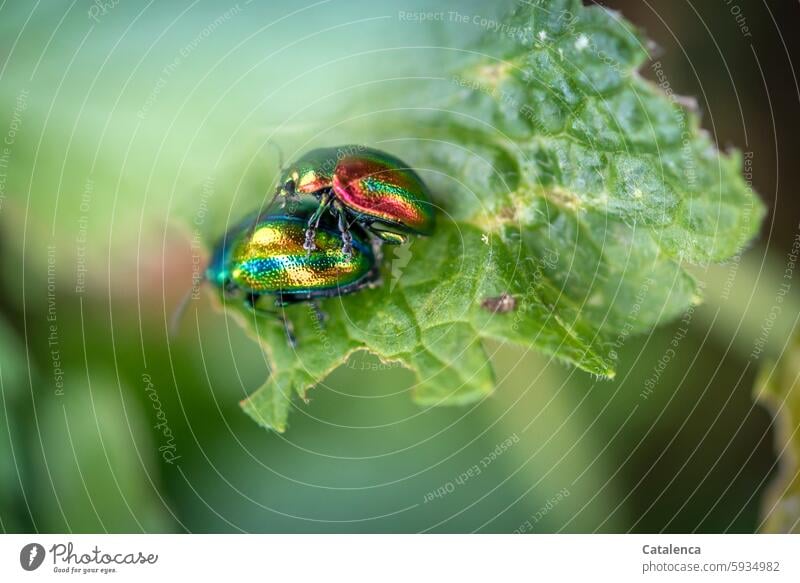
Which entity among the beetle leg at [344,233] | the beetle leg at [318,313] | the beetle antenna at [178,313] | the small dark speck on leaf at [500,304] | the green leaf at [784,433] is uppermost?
the beetle leg at [344,233]

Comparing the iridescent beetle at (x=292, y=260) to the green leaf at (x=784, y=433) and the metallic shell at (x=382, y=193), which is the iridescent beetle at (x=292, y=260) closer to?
the metallic shell at (x=382, y=193)

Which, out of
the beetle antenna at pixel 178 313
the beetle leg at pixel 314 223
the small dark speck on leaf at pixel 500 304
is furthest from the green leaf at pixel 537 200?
the beetle antenna at pixel 178 313

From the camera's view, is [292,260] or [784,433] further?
[784,433]

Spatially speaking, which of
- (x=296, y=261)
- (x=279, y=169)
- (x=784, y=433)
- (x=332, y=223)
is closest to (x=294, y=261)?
(x=296, y=261)

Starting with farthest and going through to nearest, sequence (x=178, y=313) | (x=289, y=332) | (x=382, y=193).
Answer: (x=178, y=313)
(x=289, y=332)
(x=382, y=193)

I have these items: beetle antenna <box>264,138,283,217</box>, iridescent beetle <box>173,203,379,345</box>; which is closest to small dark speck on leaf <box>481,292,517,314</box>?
iridescent beetle <box>173,203,379,345</box>

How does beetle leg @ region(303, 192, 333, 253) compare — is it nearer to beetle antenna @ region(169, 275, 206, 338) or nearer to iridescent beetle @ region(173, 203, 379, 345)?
iridescent beetle @ region(173, 203, 379, 345)

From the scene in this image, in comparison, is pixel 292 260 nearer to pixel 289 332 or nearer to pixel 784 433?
pixel 289 332
